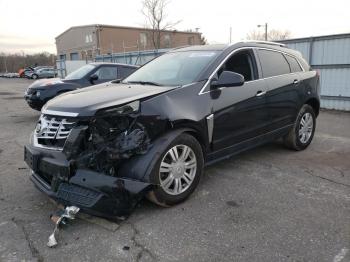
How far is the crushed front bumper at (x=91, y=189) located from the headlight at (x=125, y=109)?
0.58 metres

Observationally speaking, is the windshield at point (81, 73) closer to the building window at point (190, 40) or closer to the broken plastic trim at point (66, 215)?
the broken plastic trim at point (66, 215)

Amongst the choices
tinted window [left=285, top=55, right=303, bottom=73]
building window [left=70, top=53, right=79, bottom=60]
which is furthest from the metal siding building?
building window [left=70, top=53, right=79, bottom=60]

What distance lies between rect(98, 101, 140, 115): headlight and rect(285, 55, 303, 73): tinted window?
3.17m

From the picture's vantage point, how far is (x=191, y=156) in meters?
3.77

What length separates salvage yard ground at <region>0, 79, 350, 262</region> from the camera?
2.85 m

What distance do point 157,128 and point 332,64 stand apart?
9.14 m

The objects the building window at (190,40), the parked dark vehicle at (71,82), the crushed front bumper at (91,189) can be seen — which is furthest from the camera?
the building window at (190,40)

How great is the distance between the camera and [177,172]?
Answer: 11.9 feet

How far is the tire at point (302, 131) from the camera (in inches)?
220

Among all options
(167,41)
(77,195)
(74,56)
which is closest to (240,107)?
(77,195)

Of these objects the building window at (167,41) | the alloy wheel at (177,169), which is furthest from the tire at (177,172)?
the building window at (167,41)

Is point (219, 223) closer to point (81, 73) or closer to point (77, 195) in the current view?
point (77, 195)

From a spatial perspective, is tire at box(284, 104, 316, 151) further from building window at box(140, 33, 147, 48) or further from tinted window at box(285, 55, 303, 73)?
building window at box(140, 33, 147, 48)

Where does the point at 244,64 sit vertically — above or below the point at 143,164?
above
